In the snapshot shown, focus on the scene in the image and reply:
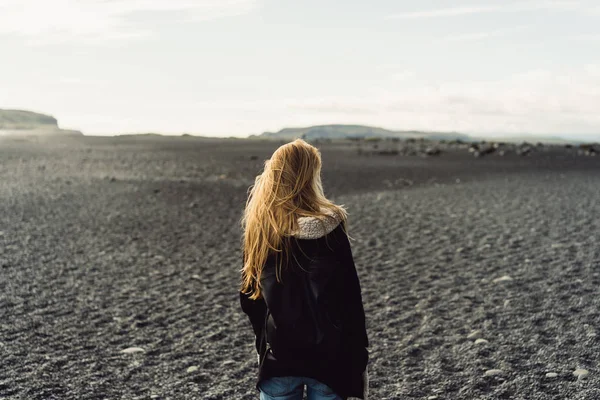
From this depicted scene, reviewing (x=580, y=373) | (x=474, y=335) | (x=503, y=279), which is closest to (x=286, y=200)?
(x=580, y=373)

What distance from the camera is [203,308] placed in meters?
8.46

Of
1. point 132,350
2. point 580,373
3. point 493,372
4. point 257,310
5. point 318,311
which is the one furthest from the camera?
point 132,350

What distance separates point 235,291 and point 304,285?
608cm

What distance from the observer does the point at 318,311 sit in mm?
3279

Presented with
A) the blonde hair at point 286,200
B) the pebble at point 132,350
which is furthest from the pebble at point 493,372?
the pebble at point 132,350

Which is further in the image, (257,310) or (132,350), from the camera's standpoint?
(132,350)

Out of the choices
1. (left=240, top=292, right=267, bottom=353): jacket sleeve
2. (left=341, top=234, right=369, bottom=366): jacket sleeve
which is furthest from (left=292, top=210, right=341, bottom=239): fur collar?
(left=240, top=292, right=267, bottom=353): jacket sleeve

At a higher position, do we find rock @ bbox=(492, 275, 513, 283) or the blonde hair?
the blonde hair

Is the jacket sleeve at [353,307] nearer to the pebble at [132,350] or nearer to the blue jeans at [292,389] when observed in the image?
the blue jeans at [292,389]

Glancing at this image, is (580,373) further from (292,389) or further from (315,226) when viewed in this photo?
(315,226)

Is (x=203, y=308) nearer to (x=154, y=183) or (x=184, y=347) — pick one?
(x=184, y=347)

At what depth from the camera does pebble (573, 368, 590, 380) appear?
5.87 m

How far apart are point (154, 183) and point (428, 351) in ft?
52.9

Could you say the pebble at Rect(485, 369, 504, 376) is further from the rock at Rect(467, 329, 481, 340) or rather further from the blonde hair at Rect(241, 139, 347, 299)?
the blonde hair at Rect(241, 139, 347, 299)
